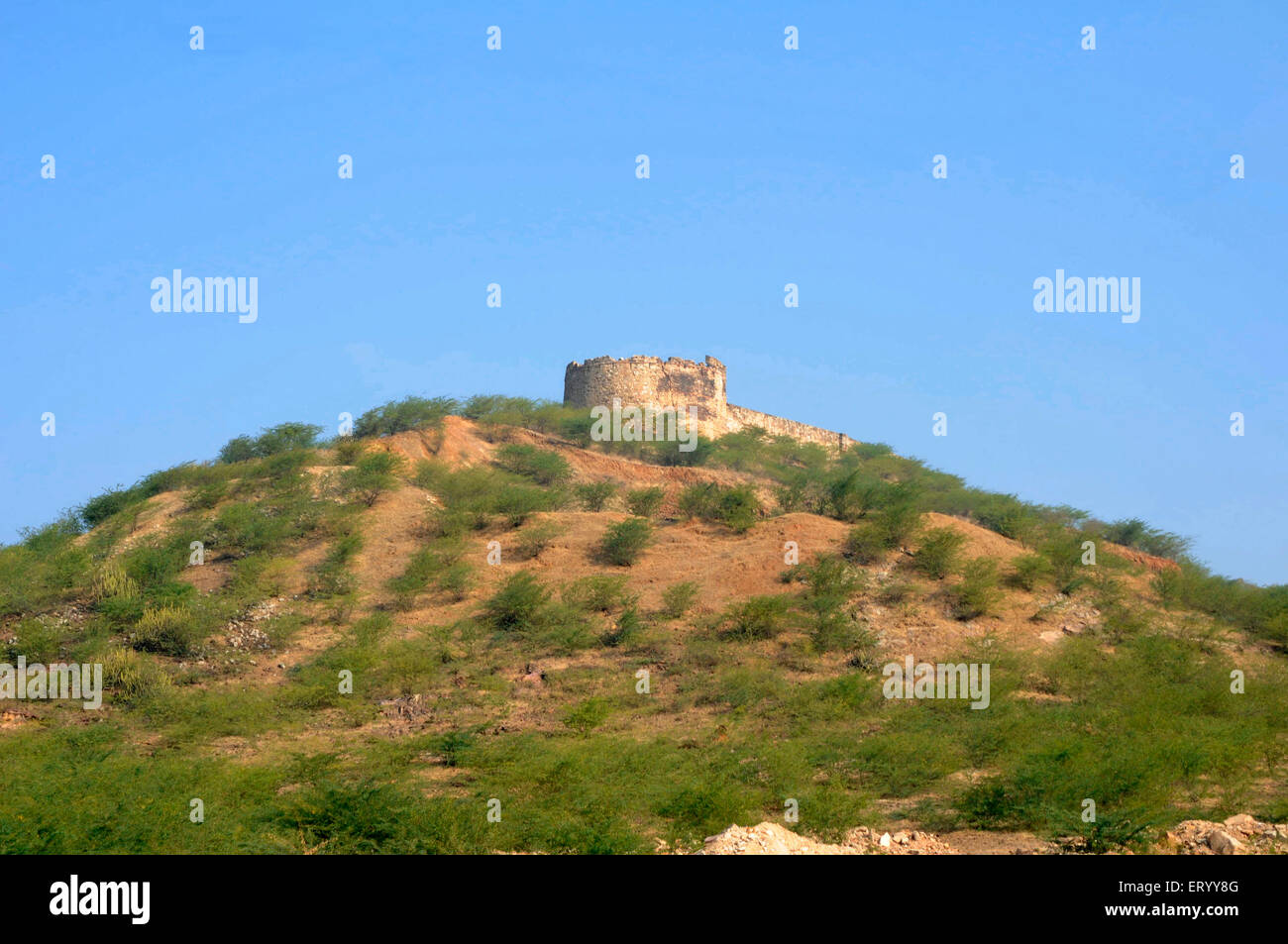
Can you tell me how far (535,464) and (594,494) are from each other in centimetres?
302

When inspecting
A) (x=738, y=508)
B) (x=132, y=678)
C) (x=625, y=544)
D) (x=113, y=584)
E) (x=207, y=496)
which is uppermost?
(x=207, y=496)

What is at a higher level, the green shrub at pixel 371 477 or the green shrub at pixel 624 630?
the green shrub at pixel 371 477

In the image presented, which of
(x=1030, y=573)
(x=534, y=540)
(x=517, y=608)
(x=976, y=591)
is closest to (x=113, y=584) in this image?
(x=517, y=608)

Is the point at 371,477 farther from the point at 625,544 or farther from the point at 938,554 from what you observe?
the point at 938,554

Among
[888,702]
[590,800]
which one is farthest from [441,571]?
[590,800]

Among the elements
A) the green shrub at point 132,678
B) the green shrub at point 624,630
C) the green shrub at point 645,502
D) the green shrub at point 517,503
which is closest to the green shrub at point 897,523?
the green shrub at point 645,502

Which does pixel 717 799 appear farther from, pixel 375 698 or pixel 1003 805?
pixel 375 698

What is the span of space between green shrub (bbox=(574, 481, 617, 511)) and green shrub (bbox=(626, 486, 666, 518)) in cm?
78

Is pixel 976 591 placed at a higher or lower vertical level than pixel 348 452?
lower

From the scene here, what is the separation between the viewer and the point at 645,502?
30047 mm

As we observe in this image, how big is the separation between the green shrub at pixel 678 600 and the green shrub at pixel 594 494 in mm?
7446

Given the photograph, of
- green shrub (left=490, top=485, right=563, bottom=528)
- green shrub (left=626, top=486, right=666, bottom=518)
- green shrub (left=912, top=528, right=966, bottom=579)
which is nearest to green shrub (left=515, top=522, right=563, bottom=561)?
green shrub (left=490, top=485, right=563, bottom=528)

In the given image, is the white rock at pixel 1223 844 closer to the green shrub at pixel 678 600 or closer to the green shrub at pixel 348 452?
the green shrub at pixel 678 600

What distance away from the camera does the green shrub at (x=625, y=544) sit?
25.8 metres
